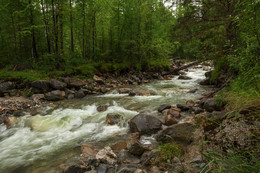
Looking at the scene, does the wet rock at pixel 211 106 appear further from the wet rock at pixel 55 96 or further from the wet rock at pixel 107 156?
the wet rock at pixel 55 96

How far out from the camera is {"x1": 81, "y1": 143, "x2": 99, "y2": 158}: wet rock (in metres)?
3.96

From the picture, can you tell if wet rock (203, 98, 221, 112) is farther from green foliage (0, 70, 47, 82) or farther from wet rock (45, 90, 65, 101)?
green foliage (0, 70, 47, 82)

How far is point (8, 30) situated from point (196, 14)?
18302mm

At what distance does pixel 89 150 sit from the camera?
4.17m

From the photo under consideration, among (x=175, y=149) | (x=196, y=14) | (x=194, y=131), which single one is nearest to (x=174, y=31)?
(x=196, y=14)

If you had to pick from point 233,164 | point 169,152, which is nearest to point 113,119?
point 169,152

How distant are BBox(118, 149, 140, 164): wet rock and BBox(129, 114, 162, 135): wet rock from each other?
1318mm

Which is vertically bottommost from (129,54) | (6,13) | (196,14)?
(129,54)

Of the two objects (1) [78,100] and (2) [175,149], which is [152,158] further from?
(1) [78,100]

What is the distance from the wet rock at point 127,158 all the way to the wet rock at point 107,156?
136mm

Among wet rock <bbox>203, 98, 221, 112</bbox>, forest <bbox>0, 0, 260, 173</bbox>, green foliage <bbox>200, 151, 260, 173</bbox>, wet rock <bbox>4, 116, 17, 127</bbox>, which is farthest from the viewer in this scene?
forest <bbox>0, 0, 260, 173</bbox>

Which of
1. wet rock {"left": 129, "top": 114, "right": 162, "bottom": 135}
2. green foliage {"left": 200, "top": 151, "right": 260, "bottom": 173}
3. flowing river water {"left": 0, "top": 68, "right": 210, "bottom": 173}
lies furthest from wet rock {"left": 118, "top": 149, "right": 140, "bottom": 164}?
green foliage {"left": 200, "top": 151, "right": 260, "bottom": 173}

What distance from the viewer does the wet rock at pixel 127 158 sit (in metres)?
3.52

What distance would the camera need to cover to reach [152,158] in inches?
130
